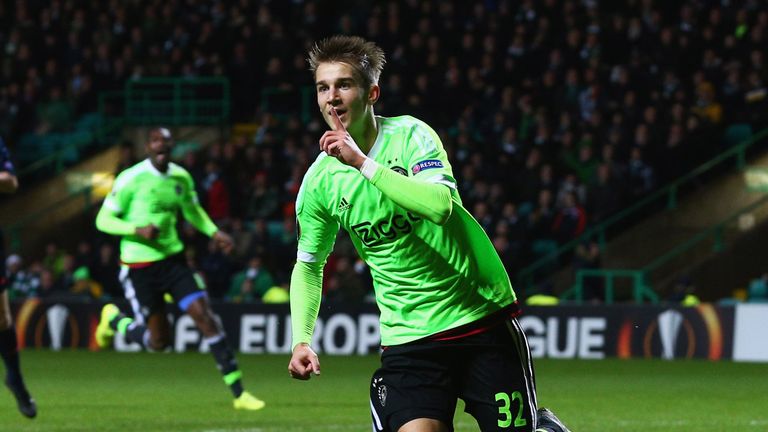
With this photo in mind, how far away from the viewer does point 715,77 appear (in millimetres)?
21125

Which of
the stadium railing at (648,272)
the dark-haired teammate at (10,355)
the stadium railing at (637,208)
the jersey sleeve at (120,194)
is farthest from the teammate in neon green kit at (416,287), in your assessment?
the stadium railing at (637,208)

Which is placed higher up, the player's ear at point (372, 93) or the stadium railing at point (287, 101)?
the stadium railing at point (287, 101)

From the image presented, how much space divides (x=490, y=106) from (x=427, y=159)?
17017mm

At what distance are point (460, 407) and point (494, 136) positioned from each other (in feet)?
34.5

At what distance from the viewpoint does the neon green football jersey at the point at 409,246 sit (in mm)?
5152

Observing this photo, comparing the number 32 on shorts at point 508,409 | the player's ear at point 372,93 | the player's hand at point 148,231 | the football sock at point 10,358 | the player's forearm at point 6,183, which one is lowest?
the football sock at point 10,358

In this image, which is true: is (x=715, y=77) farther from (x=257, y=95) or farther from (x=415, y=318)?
(x=415, y=318)

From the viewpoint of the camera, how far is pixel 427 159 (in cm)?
505

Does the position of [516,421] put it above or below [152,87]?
below

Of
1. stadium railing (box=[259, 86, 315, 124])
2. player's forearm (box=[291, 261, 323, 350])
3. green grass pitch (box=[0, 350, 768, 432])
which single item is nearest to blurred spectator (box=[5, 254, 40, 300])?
green grass pitch (box=[0, 350, 768, 432])

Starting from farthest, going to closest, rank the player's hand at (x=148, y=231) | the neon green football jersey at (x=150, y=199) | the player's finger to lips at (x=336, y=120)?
the neon green football jersey at (x=150, y=199) < the player's hand at (x=148, y=231) < the player's finger to lips at (x=336, y=120)

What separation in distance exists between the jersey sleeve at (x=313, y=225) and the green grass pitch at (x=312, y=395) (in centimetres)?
435

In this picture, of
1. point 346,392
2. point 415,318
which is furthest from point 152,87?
point 415,318

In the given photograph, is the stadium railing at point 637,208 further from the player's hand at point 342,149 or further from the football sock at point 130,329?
the player's hand at point 342,149
